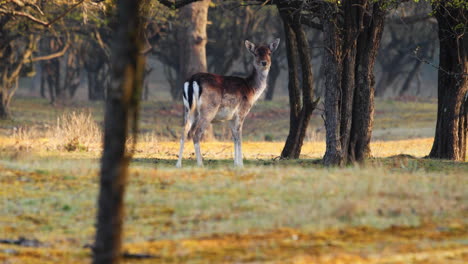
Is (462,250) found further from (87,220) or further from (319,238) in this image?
(87,220)

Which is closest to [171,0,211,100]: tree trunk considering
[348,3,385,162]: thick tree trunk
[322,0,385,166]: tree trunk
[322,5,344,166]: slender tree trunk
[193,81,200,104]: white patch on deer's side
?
[322,0,385,166]: tree trunk

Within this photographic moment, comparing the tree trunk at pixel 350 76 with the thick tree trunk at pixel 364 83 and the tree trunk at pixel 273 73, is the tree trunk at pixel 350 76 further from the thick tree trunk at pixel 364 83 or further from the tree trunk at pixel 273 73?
the tree trunk at pixel 273 73

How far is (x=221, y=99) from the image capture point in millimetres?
16969

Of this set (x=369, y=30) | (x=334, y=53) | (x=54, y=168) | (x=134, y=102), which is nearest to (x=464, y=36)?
(x=369, y=30)

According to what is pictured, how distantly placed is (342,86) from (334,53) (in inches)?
32.9

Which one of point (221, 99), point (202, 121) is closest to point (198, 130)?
point (202, 121)

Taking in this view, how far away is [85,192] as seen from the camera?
12.1 meters

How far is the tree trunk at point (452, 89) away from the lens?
66.3ft

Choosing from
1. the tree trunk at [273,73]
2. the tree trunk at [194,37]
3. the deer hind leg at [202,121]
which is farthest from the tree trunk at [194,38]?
the tree trunk at [273,73]

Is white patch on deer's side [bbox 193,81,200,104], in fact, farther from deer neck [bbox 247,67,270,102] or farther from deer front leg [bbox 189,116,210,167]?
deer neck [bbox 247,67,270,102]

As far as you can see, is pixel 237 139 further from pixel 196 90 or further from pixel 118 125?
pixel 118 125

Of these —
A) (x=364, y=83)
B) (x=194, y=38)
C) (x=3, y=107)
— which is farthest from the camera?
(x=3, y=107)

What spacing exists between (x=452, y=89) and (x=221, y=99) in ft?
21.7

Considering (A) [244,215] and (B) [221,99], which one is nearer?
(A) [244,215]
